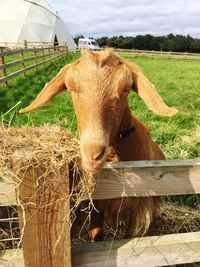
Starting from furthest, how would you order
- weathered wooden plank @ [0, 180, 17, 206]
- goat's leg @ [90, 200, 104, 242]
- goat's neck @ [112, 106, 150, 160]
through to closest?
goat's leg @ [90, 200, 104, 242] < goat's neck @ [112, 106, 150, 160] < weathered wooden plank @ [0, 180, 17, 206]

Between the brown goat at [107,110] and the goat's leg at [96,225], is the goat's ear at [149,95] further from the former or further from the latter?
the goat's leg at [96,225]

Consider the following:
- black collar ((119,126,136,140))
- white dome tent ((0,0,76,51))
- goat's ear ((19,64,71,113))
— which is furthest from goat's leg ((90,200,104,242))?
white dome tent ((0,0,76,51))

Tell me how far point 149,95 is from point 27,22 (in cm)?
4617

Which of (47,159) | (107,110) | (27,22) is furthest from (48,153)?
(27,22)

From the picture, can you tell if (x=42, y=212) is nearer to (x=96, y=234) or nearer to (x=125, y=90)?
(x=125, y=90)

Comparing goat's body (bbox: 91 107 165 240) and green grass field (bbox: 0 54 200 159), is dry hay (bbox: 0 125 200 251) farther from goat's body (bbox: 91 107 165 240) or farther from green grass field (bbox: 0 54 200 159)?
green grass field (bbox: 0 54 200 159)

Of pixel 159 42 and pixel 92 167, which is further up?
pixel 159 42

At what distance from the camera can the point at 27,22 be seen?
4625cm

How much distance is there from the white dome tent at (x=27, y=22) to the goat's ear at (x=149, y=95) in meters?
41.1

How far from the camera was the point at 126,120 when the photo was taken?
2.99 metres

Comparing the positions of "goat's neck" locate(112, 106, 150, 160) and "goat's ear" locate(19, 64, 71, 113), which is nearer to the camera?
"goat's ear" locate(19, 64, 71, 113)

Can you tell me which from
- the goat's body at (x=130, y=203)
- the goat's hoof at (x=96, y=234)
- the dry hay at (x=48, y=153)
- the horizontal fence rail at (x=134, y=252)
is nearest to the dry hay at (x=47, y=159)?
the dry hay at (x=48, y=153)

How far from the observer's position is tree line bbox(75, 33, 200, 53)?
76.3m

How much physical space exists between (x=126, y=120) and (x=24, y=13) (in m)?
47.0
